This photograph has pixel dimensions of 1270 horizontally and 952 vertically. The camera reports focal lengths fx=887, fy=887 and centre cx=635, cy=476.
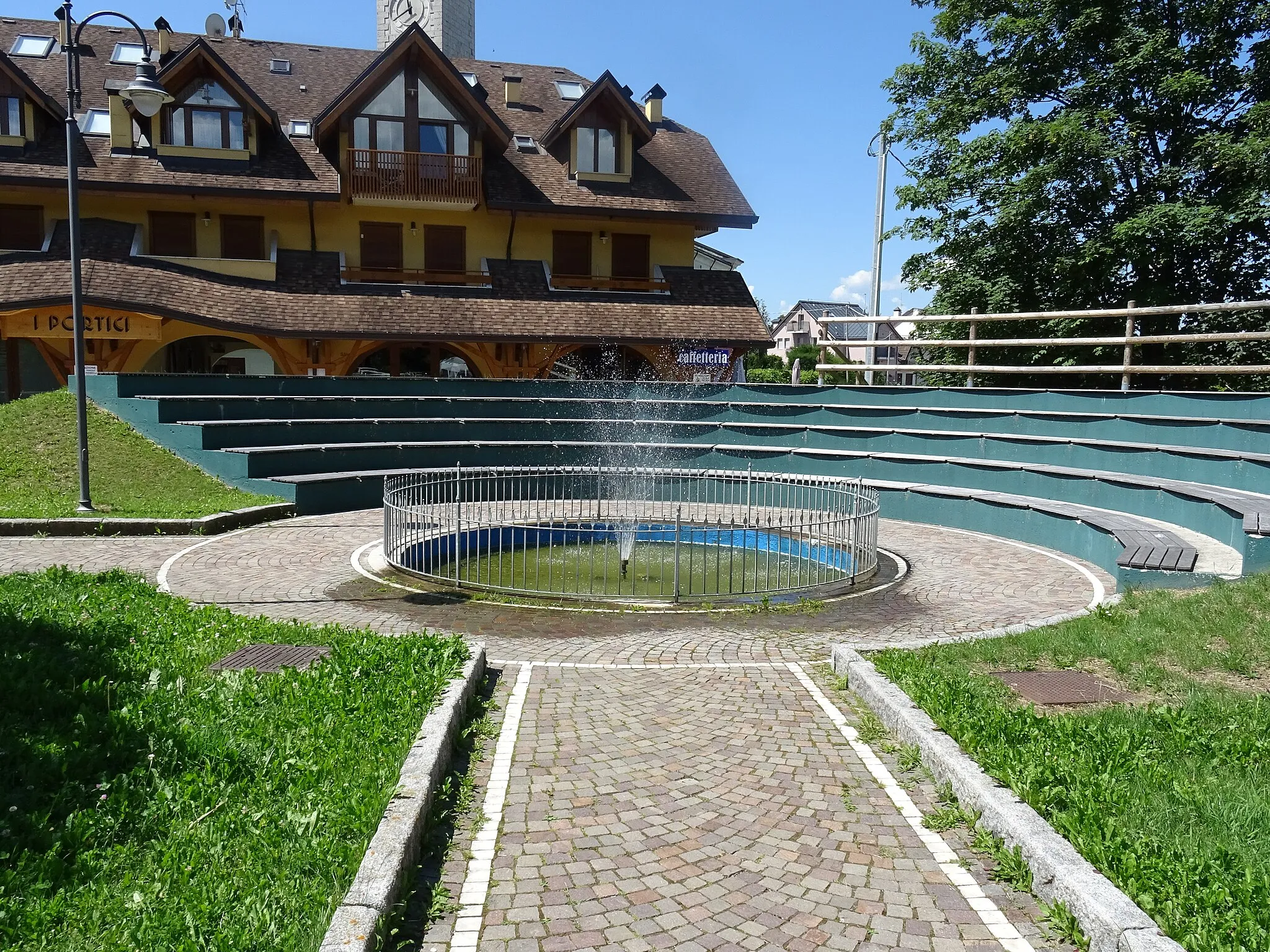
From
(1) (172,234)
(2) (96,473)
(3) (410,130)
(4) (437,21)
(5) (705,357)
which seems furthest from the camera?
(4) (437,21)

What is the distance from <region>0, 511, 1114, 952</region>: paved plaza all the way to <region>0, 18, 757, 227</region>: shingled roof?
63.8 ft

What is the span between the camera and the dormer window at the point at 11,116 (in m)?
26.6

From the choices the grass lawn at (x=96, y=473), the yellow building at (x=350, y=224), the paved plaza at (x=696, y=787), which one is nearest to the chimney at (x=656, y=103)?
the yellow building at (x=350, y=224)

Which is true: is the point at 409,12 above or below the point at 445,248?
above

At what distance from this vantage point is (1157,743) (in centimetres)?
598

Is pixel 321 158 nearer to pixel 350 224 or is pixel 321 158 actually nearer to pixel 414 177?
pixel 350 224

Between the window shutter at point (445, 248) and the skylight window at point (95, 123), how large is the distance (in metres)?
10.3

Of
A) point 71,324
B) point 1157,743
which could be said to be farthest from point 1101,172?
point 71,324

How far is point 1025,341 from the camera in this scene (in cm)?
2119

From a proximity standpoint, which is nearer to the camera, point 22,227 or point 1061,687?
point 1061,687

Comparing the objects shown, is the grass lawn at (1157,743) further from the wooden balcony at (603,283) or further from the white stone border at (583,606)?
the wooden balcony at (603,283)

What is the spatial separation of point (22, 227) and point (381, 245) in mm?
10493

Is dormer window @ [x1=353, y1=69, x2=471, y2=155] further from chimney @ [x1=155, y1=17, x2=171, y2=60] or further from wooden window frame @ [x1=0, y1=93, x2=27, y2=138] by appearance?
wooden window frame @ [x1=0, y1=93, x2=27, y2=138]

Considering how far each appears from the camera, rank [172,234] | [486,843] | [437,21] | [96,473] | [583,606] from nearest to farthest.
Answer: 1. [486,843]
2. [583,606]
3. [96,473]
4. [172,234]
5. [437,21]
